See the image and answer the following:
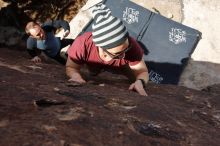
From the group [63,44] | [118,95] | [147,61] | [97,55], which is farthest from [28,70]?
[147,61]

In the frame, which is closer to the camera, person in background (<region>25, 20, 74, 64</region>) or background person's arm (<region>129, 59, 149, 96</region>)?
background person's arm (<region>129, 59, 149, 96</region>)


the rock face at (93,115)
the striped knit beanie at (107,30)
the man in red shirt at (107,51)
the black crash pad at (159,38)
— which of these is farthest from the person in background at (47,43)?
the black crash pad at (159,38)

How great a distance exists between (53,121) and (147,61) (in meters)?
7.86

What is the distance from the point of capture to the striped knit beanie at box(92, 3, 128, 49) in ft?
14.4

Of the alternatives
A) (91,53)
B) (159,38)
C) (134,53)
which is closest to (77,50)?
(91,53)

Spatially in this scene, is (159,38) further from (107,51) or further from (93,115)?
(93,115)

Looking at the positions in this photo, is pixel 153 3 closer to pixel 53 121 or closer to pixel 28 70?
pixel 28 70

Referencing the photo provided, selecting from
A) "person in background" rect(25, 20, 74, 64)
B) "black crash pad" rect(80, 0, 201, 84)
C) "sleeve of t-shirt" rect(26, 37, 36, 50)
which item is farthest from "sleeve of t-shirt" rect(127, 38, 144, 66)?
"black crash pad" rect(80, 0, 201, 84)

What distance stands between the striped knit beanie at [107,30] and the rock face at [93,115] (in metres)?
0.52

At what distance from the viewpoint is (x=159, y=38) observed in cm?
1107

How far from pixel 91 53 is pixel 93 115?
167 centimetres

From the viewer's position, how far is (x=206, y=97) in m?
5.41

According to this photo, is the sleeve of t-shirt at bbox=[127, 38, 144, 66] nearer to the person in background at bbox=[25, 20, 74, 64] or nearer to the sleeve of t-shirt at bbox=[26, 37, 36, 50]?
the person in background at bbox=[25, 20, 74, 64]

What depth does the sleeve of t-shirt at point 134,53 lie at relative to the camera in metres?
5.07
